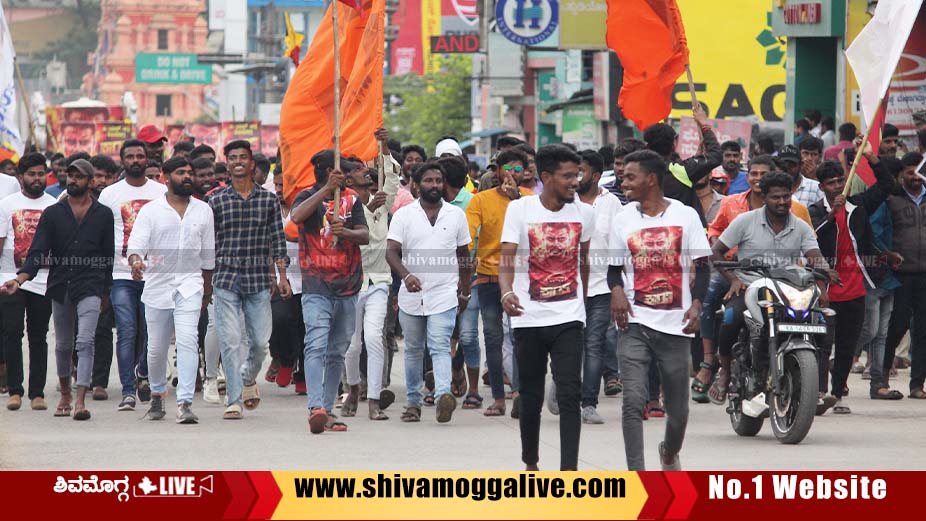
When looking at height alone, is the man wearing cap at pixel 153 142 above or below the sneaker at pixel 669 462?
above

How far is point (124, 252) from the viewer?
13.7 metres

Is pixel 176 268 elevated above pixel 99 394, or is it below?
above

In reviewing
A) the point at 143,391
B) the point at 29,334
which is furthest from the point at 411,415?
the point at 29,334

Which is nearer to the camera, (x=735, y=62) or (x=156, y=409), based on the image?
(x=156, y=409)

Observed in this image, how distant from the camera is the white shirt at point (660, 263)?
9508mm

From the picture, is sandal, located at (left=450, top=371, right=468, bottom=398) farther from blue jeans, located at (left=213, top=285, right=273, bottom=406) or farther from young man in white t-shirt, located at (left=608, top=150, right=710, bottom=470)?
young man in white t-shirt, located at (left=608, top=150, right=710, bottom=470)

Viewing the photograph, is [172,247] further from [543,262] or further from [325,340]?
[543,262]

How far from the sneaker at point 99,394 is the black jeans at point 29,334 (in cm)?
62

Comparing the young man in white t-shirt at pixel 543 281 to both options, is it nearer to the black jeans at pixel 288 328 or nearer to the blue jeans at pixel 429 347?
the blue jeans at pixel 429 347

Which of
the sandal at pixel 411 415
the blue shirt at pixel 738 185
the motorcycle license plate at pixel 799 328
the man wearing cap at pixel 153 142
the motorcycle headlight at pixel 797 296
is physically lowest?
the sandal at pixel 411 415

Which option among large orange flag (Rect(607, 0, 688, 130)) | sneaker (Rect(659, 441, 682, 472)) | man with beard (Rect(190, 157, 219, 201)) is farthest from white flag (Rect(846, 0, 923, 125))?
man with beard (Rect(190, 157, 219, 201))

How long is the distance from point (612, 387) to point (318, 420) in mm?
3313

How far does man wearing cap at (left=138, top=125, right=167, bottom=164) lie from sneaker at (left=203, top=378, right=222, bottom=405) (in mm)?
2264

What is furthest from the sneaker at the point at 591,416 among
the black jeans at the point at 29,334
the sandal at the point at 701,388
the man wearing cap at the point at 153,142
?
the man wearing cap at the point at 153,142
